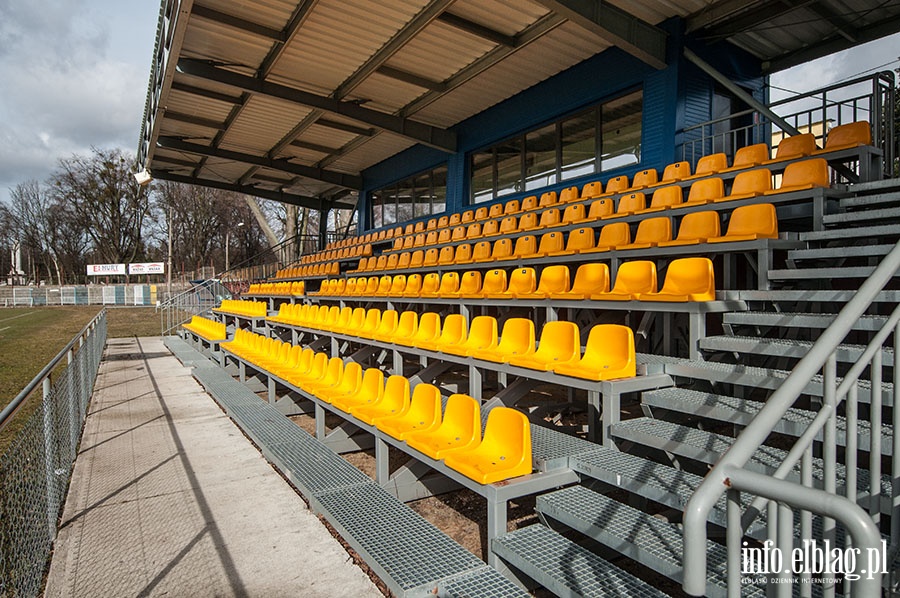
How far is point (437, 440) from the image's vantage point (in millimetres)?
3801

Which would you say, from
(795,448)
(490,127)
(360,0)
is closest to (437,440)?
(795,448)

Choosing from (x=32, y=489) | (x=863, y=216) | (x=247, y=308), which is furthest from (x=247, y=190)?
(x=863, y=216)

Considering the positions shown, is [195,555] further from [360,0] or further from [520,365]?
[360,0]

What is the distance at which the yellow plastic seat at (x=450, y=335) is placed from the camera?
6.00 meters

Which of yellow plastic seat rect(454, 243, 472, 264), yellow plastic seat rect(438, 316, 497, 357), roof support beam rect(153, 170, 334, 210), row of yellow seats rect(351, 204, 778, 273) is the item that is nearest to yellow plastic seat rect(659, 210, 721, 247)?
→ row of yellow seats rect(351, 204, 778, 273)

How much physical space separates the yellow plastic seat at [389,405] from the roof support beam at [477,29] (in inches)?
264

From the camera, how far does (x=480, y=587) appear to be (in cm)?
269

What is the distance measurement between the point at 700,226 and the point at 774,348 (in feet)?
7.42

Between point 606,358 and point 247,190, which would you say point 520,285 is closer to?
point 606,358

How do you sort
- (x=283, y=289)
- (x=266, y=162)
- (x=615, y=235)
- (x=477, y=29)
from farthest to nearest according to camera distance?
(x=266, y=162), (x=283, y=289), (x=477, y=29), (x=615, y=235)

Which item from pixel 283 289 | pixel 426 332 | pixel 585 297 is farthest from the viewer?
pixel 283 289

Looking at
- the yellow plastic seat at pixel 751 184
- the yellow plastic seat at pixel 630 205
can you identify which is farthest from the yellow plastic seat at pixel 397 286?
the yellow plastic seat at pixel 751 184

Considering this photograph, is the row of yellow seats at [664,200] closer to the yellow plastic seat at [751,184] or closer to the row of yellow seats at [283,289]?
the yellow plastic seat at [751,184]

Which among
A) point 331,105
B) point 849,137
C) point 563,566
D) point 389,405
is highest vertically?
point 331,105
